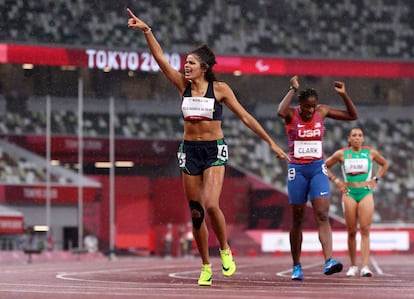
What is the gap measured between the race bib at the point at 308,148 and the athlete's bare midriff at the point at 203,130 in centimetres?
205

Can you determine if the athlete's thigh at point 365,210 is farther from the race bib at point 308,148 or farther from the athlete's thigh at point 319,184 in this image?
the race bib at point 308,148

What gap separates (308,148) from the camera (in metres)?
12.8

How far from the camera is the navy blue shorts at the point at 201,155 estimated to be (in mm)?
10945

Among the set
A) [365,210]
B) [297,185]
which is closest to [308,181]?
[297,185]

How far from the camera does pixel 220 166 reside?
1097 cm

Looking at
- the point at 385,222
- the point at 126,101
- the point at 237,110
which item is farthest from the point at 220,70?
the point at 237,110

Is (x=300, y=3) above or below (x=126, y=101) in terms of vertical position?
above

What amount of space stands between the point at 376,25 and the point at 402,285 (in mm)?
37121

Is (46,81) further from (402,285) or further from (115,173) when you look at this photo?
(402,285)

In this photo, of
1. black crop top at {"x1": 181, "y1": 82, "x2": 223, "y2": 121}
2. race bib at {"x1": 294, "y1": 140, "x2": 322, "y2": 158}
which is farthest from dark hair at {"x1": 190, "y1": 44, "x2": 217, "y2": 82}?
race bib at {"x1": 294, "y1": 140, "x2": 322, "y2": 158}

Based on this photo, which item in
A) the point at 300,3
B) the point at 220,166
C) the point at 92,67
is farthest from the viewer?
the point at 300,3

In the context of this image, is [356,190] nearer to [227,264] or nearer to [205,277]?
[227,264]

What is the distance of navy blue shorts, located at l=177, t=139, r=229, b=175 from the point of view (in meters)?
10.9

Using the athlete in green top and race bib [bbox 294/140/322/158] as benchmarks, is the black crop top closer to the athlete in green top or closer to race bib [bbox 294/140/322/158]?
race bib [bbox 294/140/322/158]
